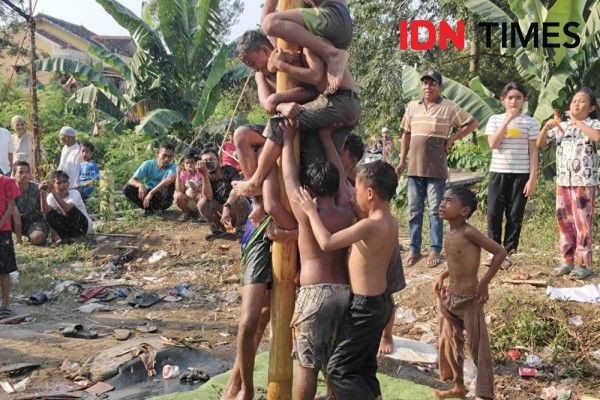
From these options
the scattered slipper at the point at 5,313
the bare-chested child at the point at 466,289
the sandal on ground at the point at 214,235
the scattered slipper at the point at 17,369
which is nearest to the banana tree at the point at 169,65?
the sandal on ground at the point at 214,235

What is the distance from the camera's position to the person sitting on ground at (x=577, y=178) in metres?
6.02

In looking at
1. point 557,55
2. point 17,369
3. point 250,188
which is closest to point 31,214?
point 17,369

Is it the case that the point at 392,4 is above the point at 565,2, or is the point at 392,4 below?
above

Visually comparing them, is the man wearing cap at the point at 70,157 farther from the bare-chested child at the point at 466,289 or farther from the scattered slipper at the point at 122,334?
the bare-chested child at the point at 466,289

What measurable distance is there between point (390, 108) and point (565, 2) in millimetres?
7561

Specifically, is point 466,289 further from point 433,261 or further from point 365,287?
point 433,261

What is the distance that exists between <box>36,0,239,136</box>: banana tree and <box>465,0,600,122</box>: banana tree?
6.75 m

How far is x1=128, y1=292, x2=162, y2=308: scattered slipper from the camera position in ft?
23.5

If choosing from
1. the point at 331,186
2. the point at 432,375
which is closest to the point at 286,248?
the point at 331,186

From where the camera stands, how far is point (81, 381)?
4.89 metres

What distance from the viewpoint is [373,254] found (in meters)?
3.26

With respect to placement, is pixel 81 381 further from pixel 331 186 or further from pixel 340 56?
pixel 340 56

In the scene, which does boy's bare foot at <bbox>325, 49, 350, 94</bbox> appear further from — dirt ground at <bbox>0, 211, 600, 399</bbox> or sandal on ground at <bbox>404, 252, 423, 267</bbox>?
sandal on ground at <bbox>404, 252, 423, 267</bbox>

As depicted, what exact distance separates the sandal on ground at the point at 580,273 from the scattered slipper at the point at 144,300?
4.46m
